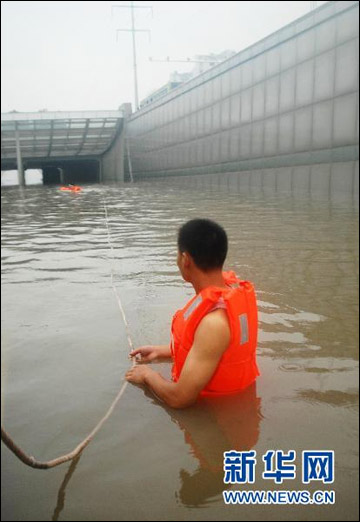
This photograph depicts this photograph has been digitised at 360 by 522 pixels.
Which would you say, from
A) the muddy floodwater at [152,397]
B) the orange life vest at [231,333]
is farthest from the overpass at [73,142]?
the orange life vest at [231,333]

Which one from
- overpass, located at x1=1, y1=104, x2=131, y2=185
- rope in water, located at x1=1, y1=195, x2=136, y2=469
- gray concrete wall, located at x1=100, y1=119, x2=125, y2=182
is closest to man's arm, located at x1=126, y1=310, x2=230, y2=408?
rope in water, located at x1=1, y1=195, x2=136, y2=469

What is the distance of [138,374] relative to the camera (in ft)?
10.2

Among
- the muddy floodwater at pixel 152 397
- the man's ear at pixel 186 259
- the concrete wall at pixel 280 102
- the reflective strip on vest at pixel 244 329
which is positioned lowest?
the muddy floodwater at pixel 152 397

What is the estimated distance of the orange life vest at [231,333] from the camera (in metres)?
2.58

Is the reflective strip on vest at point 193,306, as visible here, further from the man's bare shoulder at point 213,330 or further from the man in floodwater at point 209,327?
the man's bare shoulder at point 213,330

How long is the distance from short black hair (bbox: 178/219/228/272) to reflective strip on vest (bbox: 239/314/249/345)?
1.09 feet

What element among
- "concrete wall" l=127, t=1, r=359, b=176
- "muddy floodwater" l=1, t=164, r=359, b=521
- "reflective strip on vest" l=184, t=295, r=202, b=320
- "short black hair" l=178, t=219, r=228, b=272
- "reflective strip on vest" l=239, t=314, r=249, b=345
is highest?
"concrete wall" l=127, t=1, r=359, b=176

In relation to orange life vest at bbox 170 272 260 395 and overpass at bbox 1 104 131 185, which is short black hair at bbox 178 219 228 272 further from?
overpass at bbox 1 104 131 185

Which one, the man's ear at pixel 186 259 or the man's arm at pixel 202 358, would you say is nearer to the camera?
the man's arm at pixel 202 358

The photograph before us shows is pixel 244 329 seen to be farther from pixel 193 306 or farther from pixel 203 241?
pixel 203 241

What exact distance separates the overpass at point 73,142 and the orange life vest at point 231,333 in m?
32.2

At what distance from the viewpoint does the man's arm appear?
2.54 meters

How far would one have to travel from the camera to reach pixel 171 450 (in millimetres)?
2377

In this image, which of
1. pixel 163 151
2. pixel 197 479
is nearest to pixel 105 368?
pixel 197 479
